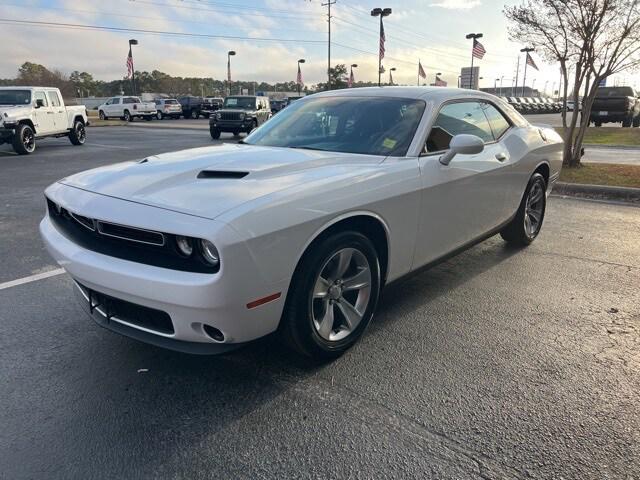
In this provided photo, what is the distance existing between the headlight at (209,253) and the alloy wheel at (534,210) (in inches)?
147

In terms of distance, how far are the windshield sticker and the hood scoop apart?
1092 mm

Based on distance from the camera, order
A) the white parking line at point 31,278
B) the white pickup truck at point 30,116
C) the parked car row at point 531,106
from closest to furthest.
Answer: the white parking line at point 31,278, the white pickup truck at point 30,116, the parked car row at point 531,106

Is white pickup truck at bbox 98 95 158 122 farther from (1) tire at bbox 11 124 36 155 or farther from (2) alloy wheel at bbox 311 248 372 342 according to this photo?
(2) alloy wheel at bbox 311 248 372 342

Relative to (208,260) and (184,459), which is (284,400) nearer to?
(184,459)

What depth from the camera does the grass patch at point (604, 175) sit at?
836 cm

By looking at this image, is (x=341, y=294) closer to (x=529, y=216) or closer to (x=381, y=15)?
(x=529, y=216)

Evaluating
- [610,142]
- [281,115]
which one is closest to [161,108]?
[610,142]

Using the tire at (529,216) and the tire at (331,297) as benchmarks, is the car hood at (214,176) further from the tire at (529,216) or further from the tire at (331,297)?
the tire at (529,216)

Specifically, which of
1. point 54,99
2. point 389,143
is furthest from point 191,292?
point 54,99

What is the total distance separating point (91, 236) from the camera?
107 inches

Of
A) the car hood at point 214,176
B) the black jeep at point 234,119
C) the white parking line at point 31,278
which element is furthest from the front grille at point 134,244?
the black jeep at point 234,119

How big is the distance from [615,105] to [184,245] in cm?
2536

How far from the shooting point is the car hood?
246cm

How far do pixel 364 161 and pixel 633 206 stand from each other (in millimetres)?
5876
